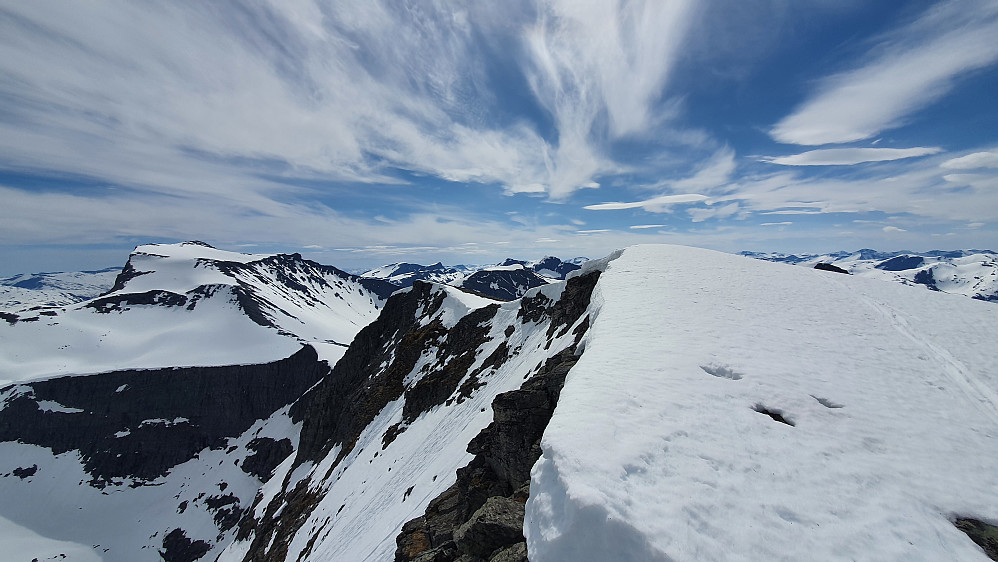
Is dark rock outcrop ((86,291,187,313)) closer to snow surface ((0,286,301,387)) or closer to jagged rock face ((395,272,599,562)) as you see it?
snow surface ((0,286,301,387))

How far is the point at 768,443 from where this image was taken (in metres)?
7.56

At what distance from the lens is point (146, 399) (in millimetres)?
129250

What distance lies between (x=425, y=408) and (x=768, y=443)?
108ft

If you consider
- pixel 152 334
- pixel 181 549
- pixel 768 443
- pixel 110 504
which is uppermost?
pixel 768 443

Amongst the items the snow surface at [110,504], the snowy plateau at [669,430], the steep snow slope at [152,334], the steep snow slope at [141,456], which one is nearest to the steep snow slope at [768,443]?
the snowy plateau at [669,430]

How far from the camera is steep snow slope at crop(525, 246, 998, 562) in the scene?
5.54m

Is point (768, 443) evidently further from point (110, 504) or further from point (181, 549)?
point (110, 504)

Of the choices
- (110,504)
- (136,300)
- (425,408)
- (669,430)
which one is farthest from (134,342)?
(669,430)

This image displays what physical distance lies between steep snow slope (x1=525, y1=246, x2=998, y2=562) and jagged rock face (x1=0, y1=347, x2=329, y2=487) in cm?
15912

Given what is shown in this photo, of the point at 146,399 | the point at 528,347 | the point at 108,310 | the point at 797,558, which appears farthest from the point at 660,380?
the point at 108,310

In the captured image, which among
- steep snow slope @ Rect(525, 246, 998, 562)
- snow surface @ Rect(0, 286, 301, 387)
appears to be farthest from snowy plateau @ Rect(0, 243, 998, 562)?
snow surface @ Rect(0, 286, 301, 387)

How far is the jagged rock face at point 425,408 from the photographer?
14578 mm

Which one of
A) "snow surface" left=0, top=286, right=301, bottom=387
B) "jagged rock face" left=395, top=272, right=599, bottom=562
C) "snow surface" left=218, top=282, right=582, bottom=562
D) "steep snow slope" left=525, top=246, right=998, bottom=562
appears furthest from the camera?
"snow surface" left=0, top=286, right=301, bottom=387

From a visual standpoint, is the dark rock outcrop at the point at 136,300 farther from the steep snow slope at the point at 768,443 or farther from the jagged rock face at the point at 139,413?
the steep snow slope at the point at 768,443
